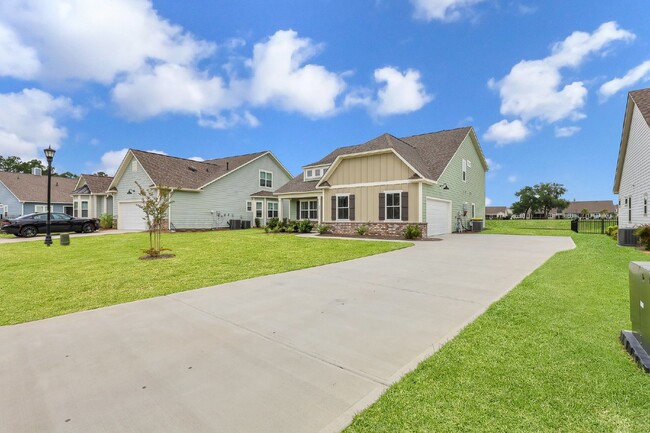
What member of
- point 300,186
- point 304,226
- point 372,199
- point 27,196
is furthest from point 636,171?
point 27,196

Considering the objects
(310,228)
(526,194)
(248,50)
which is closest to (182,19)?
(248,50)

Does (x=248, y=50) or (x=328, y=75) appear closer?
(x=248, y=50)

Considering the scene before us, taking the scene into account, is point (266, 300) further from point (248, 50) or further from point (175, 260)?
point (248, 50)

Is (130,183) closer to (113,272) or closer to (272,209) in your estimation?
(272,209)

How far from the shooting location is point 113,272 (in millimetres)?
7645

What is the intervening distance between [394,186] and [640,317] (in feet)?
47.4

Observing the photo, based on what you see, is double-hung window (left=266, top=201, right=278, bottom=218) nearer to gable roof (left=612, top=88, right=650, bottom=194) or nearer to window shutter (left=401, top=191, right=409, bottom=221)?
window shutter (left=401, top=191, right=409, bottom=221)

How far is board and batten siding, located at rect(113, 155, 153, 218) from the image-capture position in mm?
23578

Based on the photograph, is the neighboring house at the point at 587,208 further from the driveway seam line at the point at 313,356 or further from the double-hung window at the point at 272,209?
the driveway seam line at the point at 313,356

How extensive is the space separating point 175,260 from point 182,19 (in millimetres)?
12432

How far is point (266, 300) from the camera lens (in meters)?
5.14

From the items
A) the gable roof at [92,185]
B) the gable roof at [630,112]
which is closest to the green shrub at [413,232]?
the gable roof at [630,112]

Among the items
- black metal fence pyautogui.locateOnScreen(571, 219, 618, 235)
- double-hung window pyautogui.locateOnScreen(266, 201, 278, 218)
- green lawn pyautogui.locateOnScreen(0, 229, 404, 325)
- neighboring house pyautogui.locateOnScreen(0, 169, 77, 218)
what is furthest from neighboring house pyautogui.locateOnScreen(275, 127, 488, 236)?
neighboring house pyautogui.locateOnScreen(0, 169, 77, 218)

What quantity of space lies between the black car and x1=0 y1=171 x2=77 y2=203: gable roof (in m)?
17.2
